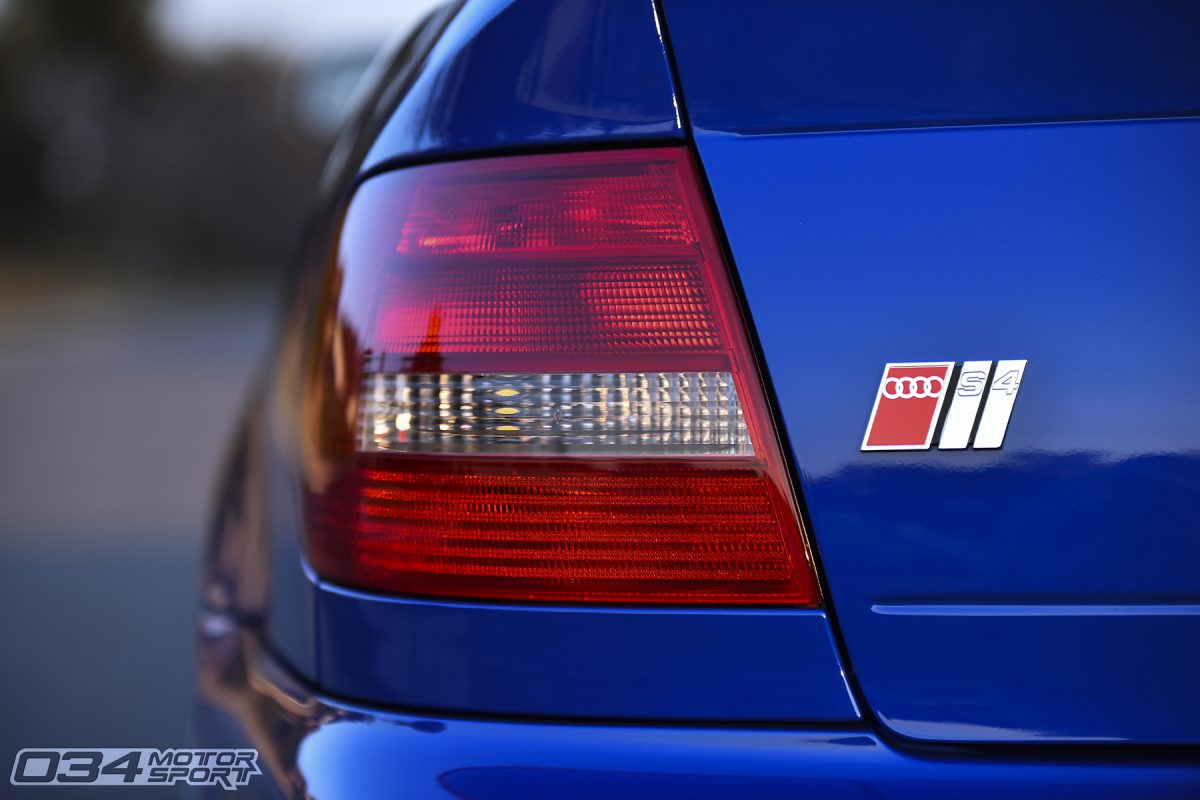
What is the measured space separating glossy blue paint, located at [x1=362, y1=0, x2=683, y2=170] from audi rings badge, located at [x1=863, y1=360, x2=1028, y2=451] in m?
0.31

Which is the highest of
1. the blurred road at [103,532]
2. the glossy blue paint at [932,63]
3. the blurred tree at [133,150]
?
the blurred tree at [133,150]

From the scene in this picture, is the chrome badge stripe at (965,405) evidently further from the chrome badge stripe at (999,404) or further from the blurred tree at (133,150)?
the blurred tree at (133,150)

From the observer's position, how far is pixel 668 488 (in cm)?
99

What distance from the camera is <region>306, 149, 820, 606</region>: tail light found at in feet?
3.23

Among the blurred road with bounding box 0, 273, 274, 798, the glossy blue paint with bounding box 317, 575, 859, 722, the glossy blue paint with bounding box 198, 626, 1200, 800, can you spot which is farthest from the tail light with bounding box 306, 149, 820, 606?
the blurred road with bounding box 0, 273, 274, 798

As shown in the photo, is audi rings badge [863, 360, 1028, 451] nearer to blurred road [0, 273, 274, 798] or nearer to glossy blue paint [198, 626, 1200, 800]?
glossy blue paint [198, 626, 1200, 800]

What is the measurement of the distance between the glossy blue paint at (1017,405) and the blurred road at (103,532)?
3.16 ft

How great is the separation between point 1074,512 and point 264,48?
90.8 ft

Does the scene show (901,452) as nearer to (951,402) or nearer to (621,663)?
(951,402)

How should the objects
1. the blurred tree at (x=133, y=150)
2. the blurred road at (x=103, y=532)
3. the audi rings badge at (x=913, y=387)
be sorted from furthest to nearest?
the blurred tree at (x=133, y=150) < the blurred road at (x=103, y=532) < the audi rings badge at (x=913, y=387)

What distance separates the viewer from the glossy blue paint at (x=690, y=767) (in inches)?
37.4

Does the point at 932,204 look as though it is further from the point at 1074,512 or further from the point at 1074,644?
the point at 1074,644

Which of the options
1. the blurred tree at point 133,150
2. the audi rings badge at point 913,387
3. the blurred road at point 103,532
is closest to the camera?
the audi rings badge at point 913,387

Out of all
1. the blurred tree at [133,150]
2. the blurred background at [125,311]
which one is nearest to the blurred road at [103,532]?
the blurred background at [125,311]
